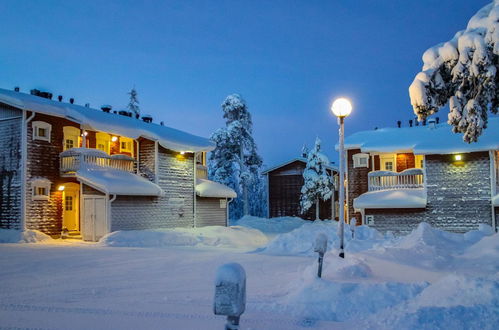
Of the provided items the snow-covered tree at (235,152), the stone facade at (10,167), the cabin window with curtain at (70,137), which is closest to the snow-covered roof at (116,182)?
the cabin window with curtain at (70,137)

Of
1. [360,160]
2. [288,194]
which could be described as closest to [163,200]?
[360,160]

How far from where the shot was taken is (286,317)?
270 inches

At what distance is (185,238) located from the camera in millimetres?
23578

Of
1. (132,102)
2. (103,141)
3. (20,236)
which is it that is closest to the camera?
(20,236)

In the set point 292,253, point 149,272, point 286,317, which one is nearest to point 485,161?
point 292,253

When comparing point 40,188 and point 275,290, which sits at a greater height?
point 40,188

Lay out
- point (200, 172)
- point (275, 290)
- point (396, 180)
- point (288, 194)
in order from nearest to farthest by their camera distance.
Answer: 1. point (275, 290)
2. point (396, 180)
3. point (200, 172)
4. point (288, 194)

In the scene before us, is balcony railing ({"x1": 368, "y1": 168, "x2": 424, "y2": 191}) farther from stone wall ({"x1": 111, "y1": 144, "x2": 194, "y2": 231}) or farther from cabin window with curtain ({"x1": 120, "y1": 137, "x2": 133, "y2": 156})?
cabin window with curtain ({"x1": 120, "y1": 137, "x2": 133, "y2": 156})

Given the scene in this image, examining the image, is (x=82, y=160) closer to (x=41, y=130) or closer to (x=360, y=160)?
(x=41, y=130)

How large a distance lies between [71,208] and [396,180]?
18071 millimetres

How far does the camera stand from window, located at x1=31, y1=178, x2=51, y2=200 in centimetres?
2208

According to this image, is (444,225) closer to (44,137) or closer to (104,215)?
(104,215)

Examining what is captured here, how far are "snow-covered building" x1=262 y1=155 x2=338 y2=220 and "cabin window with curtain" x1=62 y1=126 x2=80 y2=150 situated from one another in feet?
70.3

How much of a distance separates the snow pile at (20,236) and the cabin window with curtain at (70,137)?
471 cm
